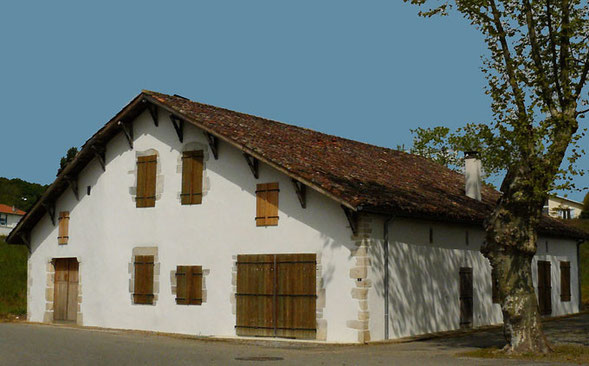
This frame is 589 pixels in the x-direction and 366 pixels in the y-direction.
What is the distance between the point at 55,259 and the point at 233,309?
6936mm

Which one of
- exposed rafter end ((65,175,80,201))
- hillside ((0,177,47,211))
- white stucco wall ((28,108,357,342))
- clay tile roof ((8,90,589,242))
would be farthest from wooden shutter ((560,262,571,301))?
hillside ((0,177,47,211))

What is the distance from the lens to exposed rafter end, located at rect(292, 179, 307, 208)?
1700 cm

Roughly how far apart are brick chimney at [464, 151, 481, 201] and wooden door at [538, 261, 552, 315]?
10.4 ft

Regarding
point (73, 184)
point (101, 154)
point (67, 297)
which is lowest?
point (67, 297)

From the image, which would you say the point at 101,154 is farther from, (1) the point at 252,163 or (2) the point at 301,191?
(2) the point at 301,191

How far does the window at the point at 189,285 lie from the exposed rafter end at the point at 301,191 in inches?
138

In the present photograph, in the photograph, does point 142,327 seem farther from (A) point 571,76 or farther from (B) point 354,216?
(A) point 571,76

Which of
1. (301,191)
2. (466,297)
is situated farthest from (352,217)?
(466,297)

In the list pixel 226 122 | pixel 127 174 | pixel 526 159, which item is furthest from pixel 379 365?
pixel 127 174

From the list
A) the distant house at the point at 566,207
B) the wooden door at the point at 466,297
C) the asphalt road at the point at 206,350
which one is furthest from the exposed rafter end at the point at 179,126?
the distant house at the point at 566,207

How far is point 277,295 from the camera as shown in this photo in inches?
690

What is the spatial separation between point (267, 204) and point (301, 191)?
1.12m

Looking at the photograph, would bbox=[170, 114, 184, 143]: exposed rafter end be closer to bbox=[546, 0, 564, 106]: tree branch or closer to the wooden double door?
the wooden double door

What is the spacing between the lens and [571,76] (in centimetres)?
1418
